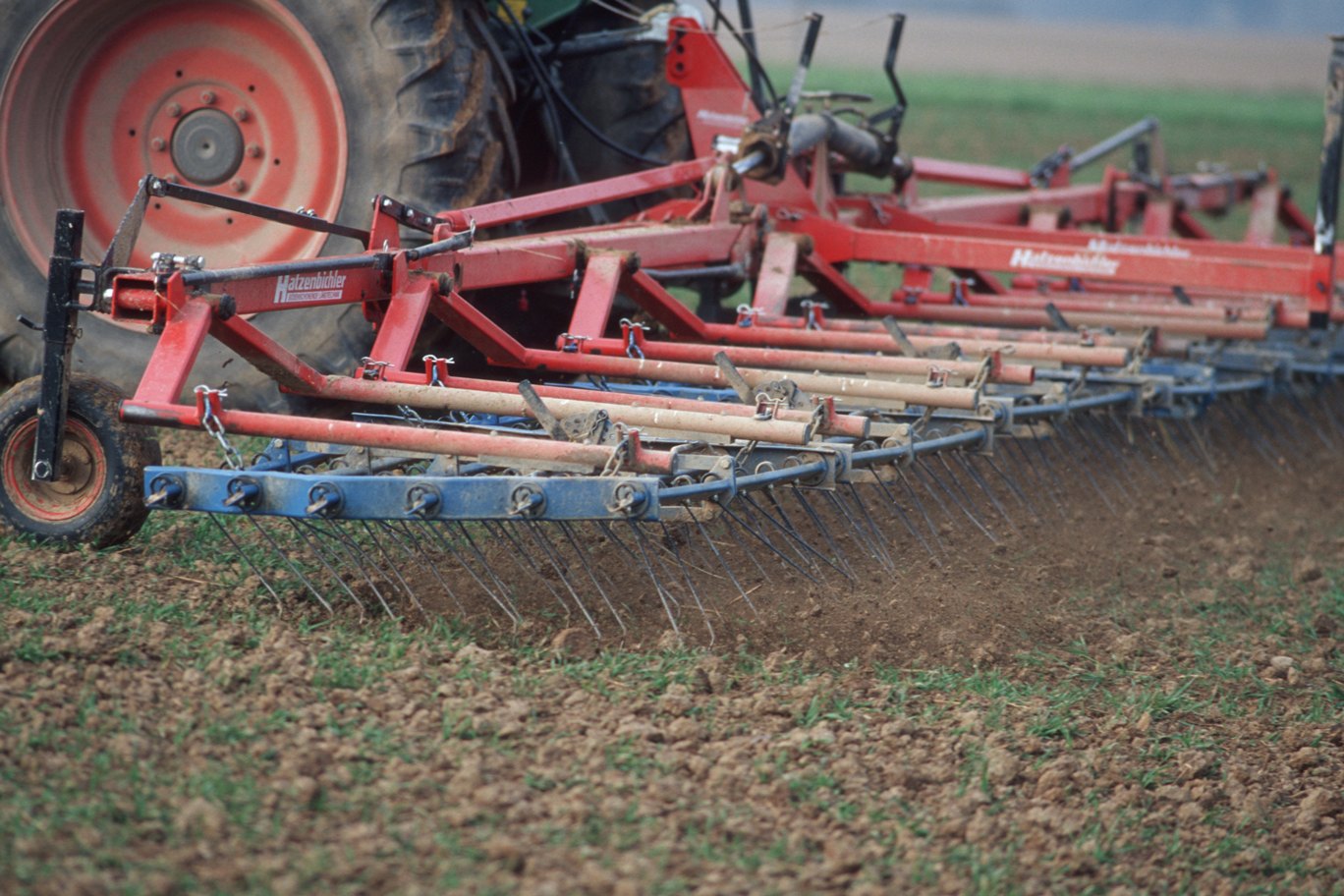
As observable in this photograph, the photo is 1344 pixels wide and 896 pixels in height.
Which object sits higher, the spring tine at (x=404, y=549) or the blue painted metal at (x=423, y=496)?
the blue painted metal at (x=423, y=496)

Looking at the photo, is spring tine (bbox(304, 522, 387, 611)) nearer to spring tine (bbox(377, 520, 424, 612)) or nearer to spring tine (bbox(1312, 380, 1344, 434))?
spring tine (bbox(377, 520, 424, 612))

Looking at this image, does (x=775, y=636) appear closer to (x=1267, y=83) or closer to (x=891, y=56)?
(x=891, y=56)

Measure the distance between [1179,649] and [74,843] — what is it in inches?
96.9

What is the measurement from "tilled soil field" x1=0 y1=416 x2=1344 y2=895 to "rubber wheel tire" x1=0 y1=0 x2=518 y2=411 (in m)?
0.72

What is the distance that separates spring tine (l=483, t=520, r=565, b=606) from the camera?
285 centimetres

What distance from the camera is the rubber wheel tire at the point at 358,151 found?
3621 mm

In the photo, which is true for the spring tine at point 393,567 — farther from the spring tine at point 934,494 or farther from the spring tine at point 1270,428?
the spring tine at point 1270,428

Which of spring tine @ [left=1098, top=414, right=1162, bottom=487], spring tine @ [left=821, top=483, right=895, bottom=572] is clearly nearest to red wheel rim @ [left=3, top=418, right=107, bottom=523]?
spring tine @ [left=821, top=483, right=895, bottom=572]

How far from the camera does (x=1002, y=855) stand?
6.81ft

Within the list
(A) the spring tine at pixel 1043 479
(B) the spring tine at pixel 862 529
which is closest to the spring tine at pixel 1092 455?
(A) the spring tine at pixel 1043 479

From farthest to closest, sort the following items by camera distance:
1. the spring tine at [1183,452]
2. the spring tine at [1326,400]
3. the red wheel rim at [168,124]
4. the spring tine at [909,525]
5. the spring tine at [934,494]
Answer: the spring tine at [1326,400] → the spring tine at [1183,452] → the red wheel rim at [168,124] → the spring tine at [934,494] → the spring tine at [909,525]

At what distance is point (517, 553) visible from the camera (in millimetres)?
3027

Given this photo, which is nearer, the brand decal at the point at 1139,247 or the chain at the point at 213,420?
the chain at the point at 213,420

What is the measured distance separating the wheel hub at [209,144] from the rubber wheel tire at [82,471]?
1365mm
